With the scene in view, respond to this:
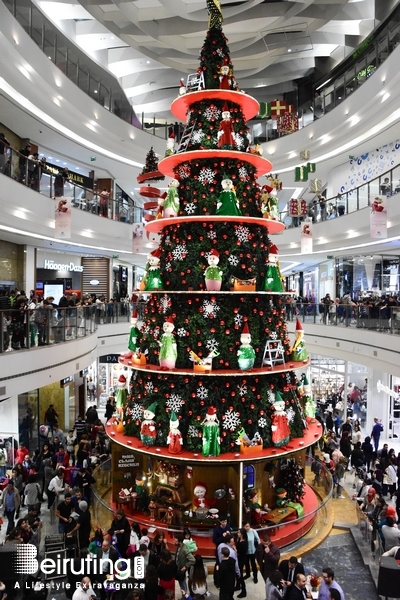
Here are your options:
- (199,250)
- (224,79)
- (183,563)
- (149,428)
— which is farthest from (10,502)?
(224,79)

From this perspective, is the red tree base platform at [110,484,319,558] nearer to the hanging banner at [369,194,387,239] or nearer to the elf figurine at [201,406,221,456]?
the elf figurine at [201,406,221,456]

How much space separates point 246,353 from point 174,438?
183cm

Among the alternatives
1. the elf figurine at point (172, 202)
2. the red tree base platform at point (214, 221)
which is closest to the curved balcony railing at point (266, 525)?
the red tree base platform at point (214, 221)

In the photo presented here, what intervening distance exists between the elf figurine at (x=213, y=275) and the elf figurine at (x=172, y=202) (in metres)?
1.16

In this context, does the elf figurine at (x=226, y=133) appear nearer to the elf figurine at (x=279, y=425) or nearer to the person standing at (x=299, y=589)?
the elf figurine at (x=279, y=425)

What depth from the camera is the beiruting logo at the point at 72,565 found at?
6891mm

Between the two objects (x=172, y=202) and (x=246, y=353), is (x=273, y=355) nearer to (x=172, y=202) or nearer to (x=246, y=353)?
(x=246, y=353)

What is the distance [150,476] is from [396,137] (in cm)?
1560

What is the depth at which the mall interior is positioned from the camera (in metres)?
8.66

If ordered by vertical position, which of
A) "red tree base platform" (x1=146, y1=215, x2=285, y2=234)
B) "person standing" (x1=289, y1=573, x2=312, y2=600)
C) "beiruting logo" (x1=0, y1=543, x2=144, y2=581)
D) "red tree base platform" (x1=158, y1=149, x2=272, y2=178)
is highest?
"red tree base platform" (x1=158, y1=149, x2=272, y2=178)

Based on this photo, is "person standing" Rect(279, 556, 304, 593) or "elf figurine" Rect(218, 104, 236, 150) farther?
"elf figurine" Rect(218, 104, 236, 150)

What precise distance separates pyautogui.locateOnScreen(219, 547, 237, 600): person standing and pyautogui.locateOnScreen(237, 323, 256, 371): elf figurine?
2.81 m

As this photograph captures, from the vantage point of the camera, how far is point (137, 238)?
21.8m

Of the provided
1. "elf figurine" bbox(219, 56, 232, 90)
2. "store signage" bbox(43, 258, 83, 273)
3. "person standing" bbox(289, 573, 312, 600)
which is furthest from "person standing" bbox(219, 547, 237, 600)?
"store signage" bbox(43, 258, 83, 273)
